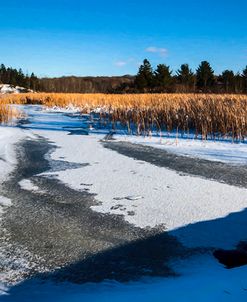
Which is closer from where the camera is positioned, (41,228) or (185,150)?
(41,228)

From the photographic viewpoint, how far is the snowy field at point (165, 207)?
2199mm

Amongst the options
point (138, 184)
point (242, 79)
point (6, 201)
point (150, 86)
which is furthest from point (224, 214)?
point (150, 86)

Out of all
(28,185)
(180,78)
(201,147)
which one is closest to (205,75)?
(180,78)

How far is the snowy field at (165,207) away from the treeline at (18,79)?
5144 centimetres

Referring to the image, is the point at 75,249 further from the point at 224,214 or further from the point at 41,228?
the point at 224,214

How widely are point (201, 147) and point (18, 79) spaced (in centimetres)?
5771

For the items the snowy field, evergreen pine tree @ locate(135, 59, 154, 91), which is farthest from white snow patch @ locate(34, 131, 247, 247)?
evergreen pine tree @ locate(135, 59, 154, 91)

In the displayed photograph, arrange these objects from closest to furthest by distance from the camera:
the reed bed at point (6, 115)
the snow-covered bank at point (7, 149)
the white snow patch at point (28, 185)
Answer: the white snow patch at point (28, 185)
the snow-covered bank at point (7, 149)
the reed bed at point (6, 115)

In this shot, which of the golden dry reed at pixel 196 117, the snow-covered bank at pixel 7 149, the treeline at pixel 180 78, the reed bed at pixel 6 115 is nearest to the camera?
the snow-covered bank at pixel 7 149

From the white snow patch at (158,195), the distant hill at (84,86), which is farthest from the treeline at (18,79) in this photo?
the white snow patch at (158,195)

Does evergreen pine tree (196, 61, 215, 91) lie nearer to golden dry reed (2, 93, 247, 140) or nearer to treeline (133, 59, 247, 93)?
treeline (133, 59, 247, 93)

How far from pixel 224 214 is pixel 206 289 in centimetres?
142

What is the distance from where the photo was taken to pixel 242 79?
113 feet

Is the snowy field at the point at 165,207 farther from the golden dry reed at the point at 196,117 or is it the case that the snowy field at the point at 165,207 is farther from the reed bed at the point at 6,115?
the reed bed at the point at 6,115
